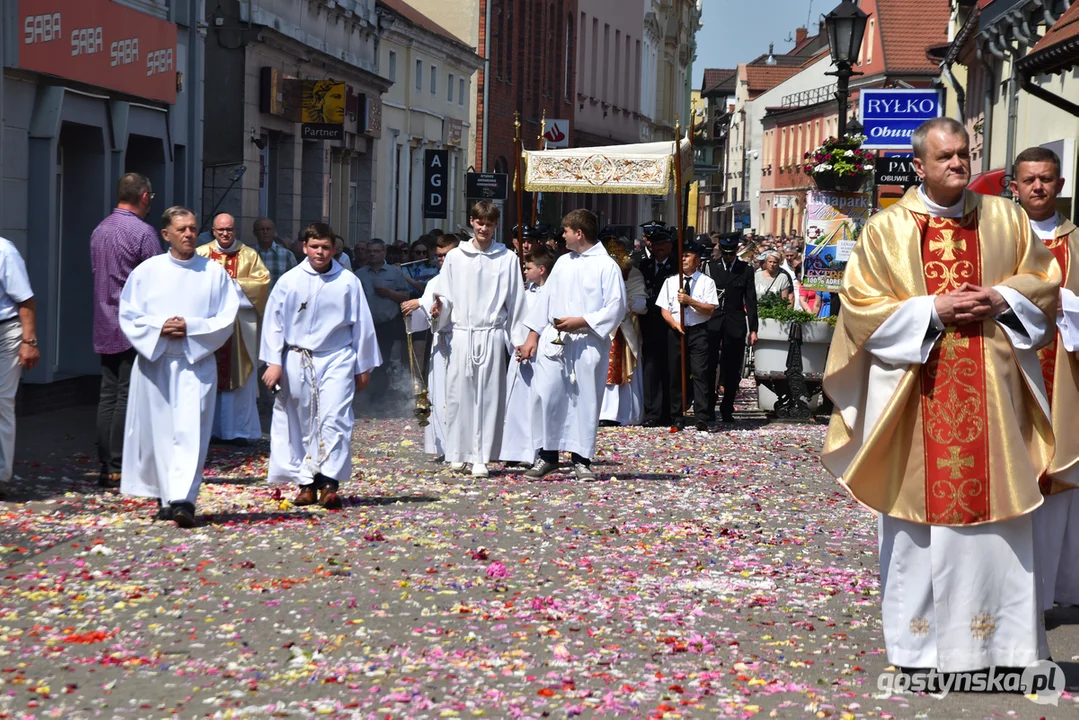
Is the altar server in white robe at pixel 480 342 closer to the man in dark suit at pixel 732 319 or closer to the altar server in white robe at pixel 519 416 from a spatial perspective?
the altar server in white robe at pixel 519 416

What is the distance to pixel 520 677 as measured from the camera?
22.5 feet

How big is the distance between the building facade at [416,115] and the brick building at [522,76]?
1.75 meters

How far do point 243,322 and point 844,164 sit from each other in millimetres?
6805

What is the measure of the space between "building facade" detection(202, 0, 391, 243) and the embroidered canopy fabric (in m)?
3.89

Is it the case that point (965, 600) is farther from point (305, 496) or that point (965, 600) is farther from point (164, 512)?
point (305, 496)

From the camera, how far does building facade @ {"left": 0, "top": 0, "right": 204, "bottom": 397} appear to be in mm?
17422

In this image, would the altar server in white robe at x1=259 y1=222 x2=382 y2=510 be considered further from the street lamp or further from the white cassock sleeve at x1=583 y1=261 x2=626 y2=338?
the street lamp

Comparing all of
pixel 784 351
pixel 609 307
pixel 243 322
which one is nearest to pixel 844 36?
pixel 784 351

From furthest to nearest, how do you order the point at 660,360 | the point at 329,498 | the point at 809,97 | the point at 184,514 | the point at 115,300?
1. the point at 809,97
2. the point at 660,360
3. the point at 115,300
4. the point at 329,498
5. the point at 184,514

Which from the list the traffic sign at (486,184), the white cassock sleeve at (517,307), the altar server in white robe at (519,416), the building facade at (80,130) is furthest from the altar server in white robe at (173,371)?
the traffic sign at (486,184)

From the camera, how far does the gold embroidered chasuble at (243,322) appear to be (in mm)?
15484

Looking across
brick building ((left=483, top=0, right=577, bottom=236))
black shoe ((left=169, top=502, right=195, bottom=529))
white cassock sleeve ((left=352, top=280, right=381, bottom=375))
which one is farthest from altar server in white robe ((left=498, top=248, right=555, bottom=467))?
brick building ((left=483, top=0, right=577, bottom=236))

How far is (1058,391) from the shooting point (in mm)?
7488

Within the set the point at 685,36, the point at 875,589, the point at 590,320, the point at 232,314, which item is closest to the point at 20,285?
the point at 232,314
